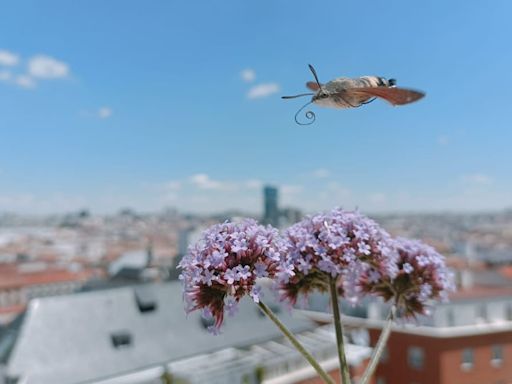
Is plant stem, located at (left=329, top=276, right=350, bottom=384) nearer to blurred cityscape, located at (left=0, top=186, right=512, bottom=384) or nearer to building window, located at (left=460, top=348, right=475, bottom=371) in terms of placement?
blurred cityscape, located at (left=0, top=186, right=512, bottom=384)

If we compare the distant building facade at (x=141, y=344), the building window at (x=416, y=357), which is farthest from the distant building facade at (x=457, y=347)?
the distant building facade at (x=141, y=344)

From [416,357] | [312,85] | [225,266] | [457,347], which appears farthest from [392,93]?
[457,347]

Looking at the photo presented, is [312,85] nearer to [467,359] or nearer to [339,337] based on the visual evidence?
[339,337]

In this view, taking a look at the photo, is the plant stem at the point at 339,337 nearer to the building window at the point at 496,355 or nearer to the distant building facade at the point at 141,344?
the distant building facade at the point at 141,344

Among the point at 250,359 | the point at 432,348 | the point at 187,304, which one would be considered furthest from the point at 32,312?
the point at 432,348

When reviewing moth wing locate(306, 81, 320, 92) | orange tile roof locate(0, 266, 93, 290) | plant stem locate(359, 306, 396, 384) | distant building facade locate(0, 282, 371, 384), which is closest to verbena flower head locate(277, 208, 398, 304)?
plant stem locate(359, 306, 396, 384)

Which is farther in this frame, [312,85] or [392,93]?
[312,85]

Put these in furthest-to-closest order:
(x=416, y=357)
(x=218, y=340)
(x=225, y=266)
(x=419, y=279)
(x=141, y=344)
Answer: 1. (x=416, y=357)
2. (x=218, y=340)
3. (x=141, y=344)
4. (x=419, y=279)
5. (x=225, y=266)
